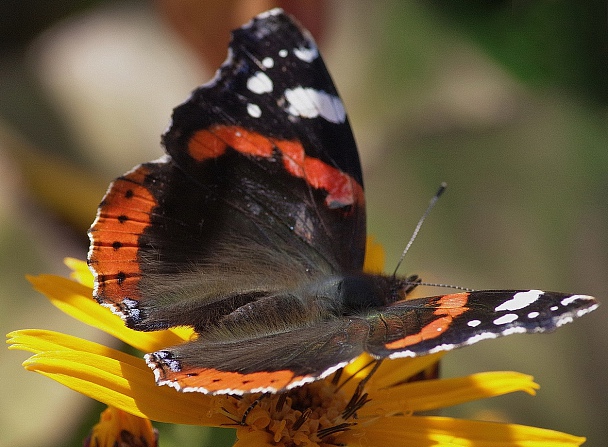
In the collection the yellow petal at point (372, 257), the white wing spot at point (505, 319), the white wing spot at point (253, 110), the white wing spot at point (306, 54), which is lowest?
the white wing spot at point (505, 319)

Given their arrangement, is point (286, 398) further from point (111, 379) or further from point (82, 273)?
point (82, 273)

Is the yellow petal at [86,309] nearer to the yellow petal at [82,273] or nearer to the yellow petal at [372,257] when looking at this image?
the yellow petal at [82,273]

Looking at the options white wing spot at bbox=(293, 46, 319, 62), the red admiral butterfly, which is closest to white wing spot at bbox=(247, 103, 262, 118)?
the red admiral butterfly

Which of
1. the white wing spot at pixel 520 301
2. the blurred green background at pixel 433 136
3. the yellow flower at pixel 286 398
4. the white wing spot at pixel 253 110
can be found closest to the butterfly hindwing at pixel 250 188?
the white wing spot at pixel 253 110

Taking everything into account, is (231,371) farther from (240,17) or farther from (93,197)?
(240,17)

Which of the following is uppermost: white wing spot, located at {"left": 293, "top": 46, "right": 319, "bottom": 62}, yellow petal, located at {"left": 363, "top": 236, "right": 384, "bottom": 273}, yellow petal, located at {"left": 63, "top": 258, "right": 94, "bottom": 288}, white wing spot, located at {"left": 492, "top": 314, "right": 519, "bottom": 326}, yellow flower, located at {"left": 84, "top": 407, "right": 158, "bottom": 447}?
white wing spot, located at {"left": 293, "top": 46, "right": 319, "bottom": 62}

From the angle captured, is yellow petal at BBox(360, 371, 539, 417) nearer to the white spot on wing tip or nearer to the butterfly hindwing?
the butterfly hindwing
